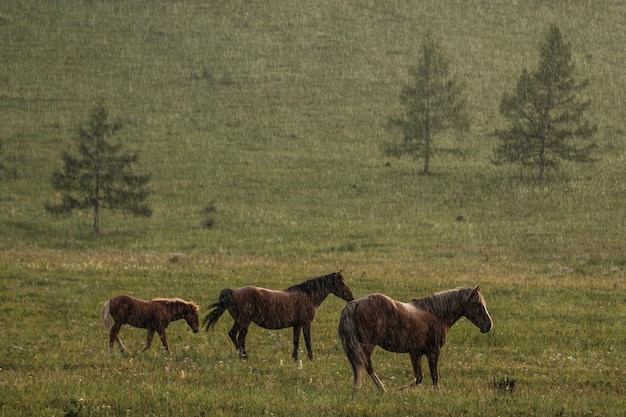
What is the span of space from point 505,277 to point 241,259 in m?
10.8

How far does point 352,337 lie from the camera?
42.0 feet

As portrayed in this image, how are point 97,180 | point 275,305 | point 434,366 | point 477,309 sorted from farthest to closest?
point 97,180 < point 275,305 < point 477,309 < point 434,366

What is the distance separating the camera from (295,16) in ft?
349

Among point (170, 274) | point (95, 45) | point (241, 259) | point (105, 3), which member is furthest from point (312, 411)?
point (105, 3)

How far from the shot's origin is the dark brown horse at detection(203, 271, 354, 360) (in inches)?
618

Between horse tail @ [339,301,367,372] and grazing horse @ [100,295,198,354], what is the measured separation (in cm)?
485

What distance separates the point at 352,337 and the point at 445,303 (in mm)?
1871

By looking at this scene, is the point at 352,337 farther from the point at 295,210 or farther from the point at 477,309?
the point at 295,210

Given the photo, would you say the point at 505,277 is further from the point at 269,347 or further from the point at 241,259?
the point at 269,347

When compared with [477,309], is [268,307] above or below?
below

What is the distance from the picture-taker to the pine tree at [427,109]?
2515 inches

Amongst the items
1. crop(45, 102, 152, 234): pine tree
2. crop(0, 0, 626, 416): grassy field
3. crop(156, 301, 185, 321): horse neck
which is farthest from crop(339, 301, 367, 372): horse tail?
crop(45, 102, 152, 234): pine tree

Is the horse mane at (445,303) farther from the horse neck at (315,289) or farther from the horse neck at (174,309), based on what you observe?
the horse neck at (174,309)

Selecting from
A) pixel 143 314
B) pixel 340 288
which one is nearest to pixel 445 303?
pixel 340 288
